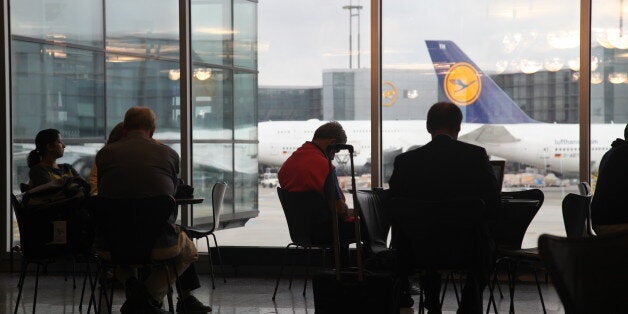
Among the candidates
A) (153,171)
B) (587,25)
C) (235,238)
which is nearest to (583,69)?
(587,25)

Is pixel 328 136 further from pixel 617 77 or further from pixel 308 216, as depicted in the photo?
pixel 617 77

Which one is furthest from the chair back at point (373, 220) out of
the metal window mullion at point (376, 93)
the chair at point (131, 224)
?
the metal window mullion at point (376, 93)

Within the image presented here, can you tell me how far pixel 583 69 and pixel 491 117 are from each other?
0.80 metres

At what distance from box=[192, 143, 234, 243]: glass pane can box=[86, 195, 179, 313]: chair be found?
312 centimetres

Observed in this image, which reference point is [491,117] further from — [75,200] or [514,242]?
[75,200]

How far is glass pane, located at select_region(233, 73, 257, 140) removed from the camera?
24.3 feet

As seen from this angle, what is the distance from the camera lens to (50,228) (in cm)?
496

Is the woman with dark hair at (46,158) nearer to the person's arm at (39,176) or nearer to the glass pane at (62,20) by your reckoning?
the person's arm at (39,176)

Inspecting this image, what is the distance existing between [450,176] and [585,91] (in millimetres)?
3199

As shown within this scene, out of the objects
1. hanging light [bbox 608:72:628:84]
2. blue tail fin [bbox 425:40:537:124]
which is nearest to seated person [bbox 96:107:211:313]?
blue tail fin [bbox 425:40:537:124]

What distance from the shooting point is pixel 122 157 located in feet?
14.6

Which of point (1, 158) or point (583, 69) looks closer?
point (583, 69)

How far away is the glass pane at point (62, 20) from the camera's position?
7625 mm

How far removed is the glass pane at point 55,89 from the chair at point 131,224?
3.50 m
